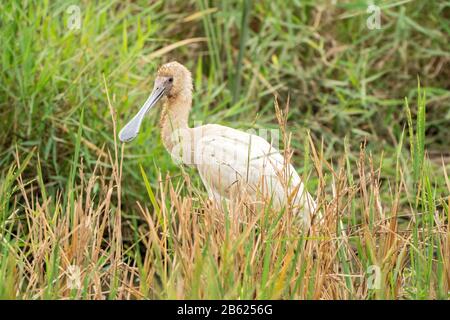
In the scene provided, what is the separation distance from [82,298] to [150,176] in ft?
7.10

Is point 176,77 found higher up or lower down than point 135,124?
higher up

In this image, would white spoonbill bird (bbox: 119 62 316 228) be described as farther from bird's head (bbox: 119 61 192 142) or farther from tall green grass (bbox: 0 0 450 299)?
tall green grass (bbox: 0 0 450 299)

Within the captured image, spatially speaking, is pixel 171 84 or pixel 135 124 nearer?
pixel 135 124

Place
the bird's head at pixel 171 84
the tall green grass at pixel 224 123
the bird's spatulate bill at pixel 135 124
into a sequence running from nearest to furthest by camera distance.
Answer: the tall green grass at pixel 224 123 → the bird's spatulate bill at pixel 135 124 → the bird's head at pixel 171 84

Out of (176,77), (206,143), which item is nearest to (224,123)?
(176,77)

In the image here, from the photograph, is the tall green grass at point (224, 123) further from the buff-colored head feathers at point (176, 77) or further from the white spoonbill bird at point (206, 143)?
the buff-colored head feathers at point (176, 77)

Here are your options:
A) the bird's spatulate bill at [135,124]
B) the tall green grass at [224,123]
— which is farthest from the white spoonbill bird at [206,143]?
the tall green grass at [224,123]

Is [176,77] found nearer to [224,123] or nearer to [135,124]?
[135,124]

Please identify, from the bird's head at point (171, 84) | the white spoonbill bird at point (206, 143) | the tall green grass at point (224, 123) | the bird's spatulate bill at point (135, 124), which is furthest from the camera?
the bird's head at point (171, 84)

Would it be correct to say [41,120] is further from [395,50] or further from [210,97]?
[395,50]

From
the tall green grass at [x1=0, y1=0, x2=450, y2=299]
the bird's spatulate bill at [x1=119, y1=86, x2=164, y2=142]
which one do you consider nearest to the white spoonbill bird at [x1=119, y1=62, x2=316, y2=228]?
the bird's spatulate bill at [x1=119, y1=86, x2=164, y2=142]
